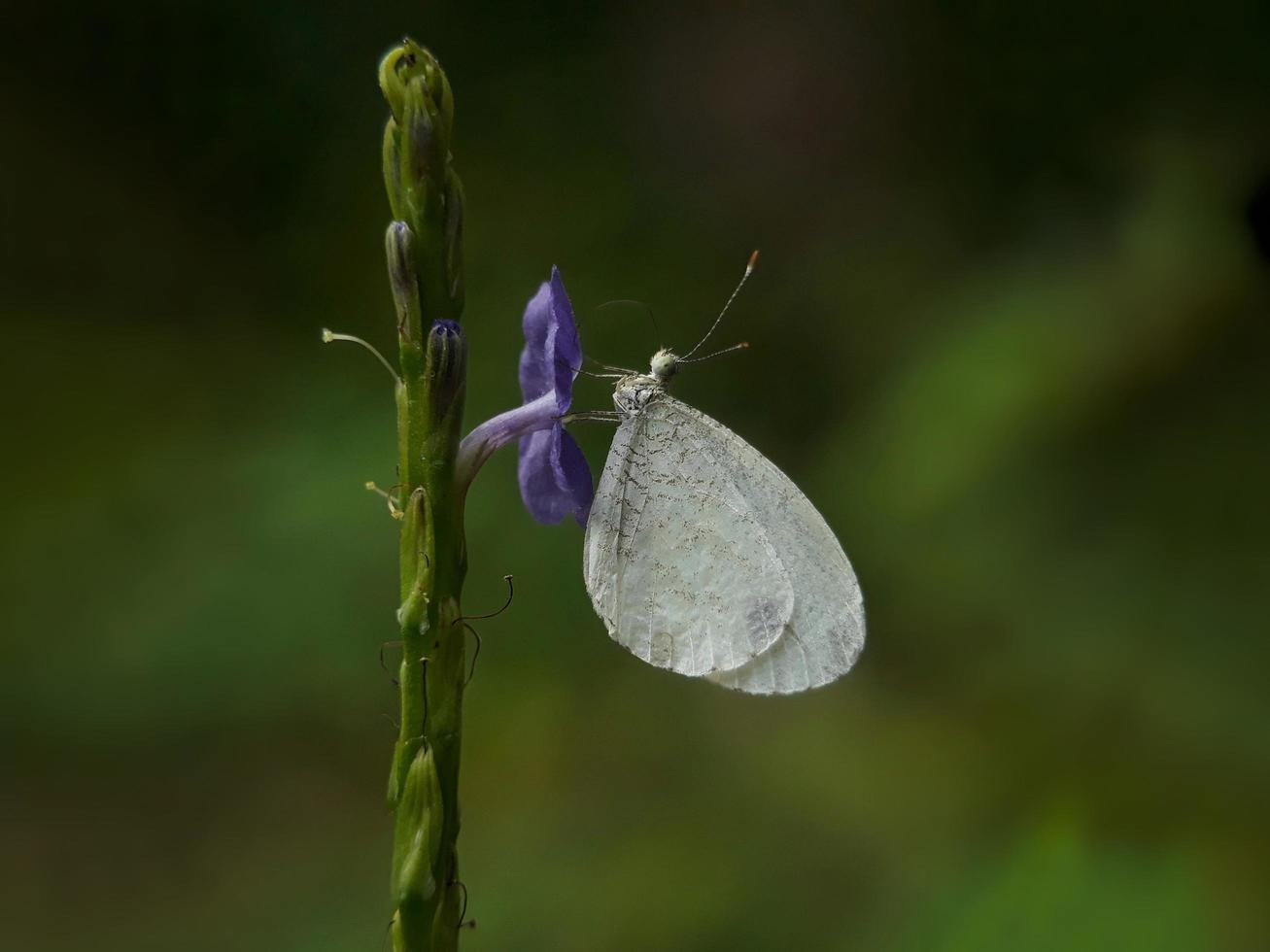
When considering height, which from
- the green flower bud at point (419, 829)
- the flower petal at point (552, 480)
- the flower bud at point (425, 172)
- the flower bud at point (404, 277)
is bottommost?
the green flower bud at point (419, 829)

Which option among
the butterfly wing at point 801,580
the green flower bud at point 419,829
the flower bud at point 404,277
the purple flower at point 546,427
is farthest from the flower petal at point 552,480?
the green flower bud at point 419,829

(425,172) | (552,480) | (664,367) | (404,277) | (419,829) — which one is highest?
(425,172)

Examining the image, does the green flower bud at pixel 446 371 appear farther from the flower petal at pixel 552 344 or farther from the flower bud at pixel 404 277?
the flower petal at pixel 552 344

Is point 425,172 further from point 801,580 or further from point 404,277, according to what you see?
point 801,580

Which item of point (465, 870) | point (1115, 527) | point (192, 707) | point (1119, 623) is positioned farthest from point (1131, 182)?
point (192, 707)

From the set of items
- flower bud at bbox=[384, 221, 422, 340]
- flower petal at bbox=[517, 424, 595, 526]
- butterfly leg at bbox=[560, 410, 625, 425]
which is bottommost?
flower petal at bbox=[517, 424, 595, 526]

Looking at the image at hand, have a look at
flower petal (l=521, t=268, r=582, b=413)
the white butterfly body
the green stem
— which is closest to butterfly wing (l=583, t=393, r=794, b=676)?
the white butterfly body

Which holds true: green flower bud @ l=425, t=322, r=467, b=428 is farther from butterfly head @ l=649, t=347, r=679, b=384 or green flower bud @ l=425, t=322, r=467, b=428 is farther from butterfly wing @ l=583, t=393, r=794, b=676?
butterfly head @ l=649, t=347, r=679, b=384

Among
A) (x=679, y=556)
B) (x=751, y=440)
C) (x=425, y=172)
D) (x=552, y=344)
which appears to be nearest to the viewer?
(x=425, y=172)

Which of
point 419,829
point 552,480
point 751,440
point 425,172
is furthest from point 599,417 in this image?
point 751,440
